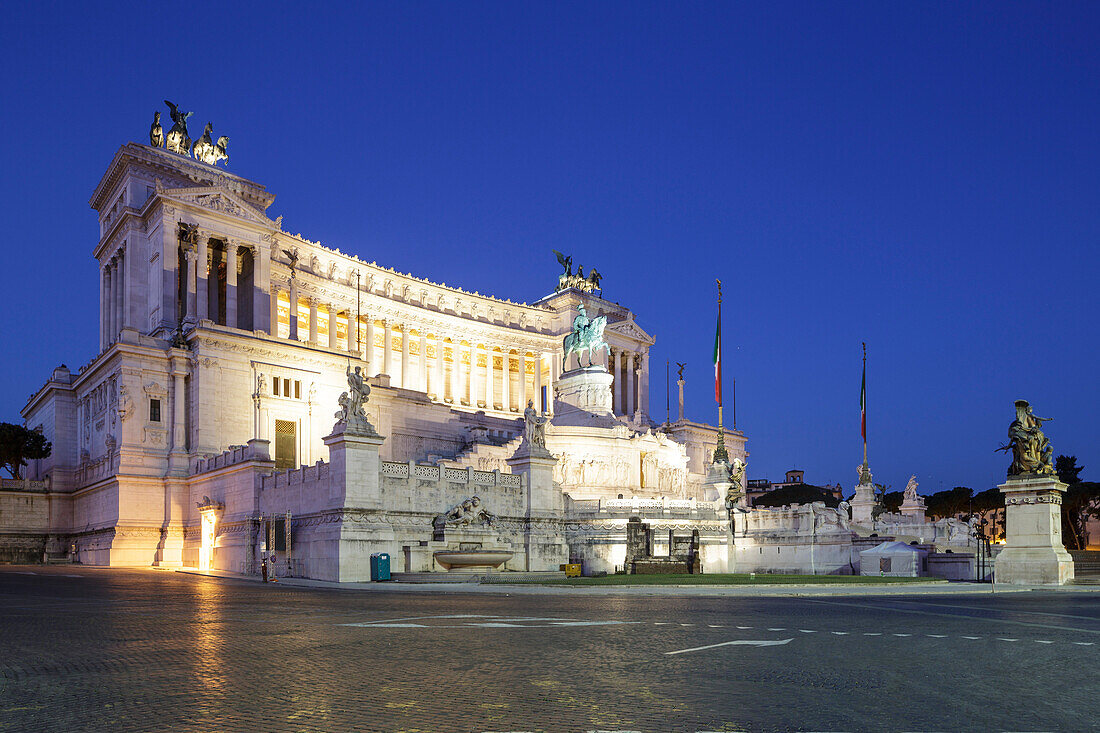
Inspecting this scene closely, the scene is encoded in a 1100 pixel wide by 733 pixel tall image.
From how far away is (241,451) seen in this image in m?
48.1

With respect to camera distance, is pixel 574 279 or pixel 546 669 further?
pixel 574 279

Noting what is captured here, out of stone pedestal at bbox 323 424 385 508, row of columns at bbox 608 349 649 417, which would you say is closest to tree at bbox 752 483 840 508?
row of columns at bbox 608 349 649 417

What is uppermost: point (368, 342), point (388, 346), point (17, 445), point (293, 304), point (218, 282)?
point (218, 282)

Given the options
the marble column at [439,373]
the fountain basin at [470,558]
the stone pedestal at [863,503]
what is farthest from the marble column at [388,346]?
the fountain basin at [470,558]

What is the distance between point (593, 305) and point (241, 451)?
7450cm

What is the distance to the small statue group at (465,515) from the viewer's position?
41.3 metres

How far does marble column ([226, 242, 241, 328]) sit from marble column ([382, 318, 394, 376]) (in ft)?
71.2

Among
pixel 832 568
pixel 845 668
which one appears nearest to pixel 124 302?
pixel 832 568

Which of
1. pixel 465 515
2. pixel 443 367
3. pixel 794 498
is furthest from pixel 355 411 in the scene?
pixel 794 498

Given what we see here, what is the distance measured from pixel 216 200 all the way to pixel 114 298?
14.0 meters

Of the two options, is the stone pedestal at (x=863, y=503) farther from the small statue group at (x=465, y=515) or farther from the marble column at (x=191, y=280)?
the marble column at (x=191, y=280)

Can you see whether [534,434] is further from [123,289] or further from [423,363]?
[423,363]

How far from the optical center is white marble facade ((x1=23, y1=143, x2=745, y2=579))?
56.5 m

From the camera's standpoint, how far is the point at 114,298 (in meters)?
79.2
